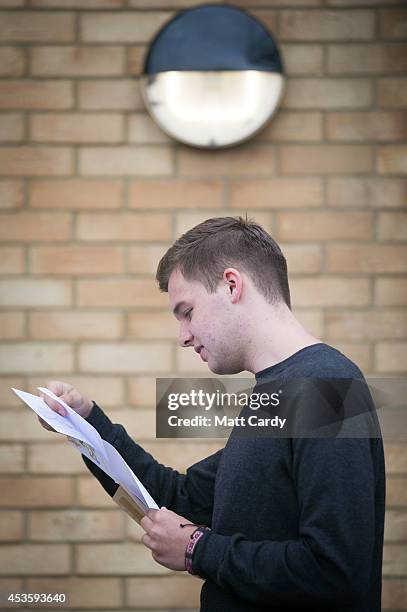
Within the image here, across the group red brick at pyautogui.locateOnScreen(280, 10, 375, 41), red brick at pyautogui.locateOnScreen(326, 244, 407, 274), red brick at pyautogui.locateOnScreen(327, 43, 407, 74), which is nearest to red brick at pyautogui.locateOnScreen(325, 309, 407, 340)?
red brick at pyautogui.locateOnScreen(326, 244, 407, 274)

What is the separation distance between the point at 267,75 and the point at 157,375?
3.62 ft

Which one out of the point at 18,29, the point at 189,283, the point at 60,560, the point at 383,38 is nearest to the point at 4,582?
the point at 60,560

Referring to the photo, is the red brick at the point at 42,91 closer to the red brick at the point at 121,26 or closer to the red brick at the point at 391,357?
the red brick at the point at 121,26

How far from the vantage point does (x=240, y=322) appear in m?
1.62

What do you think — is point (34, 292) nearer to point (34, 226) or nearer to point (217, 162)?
point (34, 226)

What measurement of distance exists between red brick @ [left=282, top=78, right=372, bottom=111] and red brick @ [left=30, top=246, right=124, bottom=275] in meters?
0.82

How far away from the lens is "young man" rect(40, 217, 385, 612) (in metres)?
1.36

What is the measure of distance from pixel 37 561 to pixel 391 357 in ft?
4.71

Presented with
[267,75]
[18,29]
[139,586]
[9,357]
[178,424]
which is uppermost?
[18,29]

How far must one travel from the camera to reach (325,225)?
→ 115 inches

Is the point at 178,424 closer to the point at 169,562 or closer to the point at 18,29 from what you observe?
the point at 169,562

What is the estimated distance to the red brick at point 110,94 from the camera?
293 centimetres

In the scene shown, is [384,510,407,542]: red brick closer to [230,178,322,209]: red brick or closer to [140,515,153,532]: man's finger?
[230,178,322,209]: red brick

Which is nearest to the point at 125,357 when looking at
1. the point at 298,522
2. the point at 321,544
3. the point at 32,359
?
the point at 32,359
